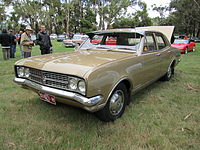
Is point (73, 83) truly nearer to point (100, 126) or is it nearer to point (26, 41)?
point (100, 126)

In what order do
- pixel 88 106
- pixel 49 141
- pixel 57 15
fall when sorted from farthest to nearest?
pixel 57 15 < pixel 49 141 < pixel 88 106

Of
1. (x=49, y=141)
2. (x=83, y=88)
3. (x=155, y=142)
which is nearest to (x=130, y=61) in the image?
(x=83, y=88)

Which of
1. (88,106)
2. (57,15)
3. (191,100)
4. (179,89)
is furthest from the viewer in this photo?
(57,15)

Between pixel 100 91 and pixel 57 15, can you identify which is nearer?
pixel 100 91

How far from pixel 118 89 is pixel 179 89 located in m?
2.51

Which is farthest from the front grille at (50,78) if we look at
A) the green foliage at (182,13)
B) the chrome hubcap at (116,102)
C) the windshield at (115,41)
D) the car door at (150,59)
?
the green foliage at (182,13)

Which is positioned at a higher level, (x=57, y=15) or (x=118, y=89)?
(x=57, y=15)

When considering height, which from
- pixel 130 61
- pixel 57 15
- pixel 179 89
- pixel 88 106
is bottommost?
pixel 179 89

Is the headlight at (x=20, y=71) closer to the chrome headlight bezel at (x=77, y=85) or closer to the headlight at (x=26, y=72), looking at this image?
the headlight at (x=26, y=72)

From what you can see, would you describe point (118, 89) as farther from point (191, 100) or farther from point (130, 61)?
point (191, 100)

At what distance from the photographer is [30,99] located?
348cm

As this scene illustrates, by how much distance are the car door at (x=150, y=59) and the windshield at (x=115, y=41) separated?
24 cm

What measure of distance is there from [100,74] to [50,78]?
79cm

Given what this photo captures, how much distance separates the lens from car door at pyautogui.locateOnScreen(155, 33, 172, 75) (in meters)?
3.95
